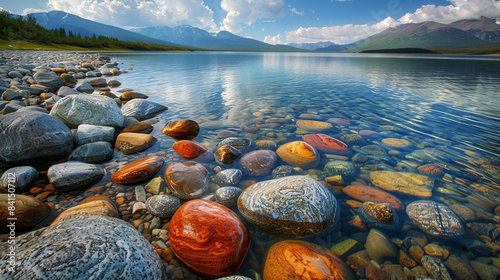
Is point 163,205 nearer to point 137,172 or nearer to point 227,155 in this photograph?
point 137,172

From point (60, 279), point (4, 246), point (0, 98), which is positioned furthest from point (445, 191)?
point (0, 98)

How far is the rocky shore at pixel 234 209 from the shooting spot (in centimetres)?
226

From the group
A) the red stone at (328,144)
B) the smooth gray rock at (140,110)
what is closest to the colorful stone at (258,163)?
the red stone at (328,144)

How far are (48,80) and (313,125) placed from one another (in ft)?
52.2

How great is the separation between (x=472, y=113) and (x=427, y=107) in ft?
5.48

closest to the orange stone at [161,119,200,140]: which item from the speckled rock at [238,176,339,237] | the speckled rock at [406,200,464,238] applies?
the speckled rock at [238,176,339,237]

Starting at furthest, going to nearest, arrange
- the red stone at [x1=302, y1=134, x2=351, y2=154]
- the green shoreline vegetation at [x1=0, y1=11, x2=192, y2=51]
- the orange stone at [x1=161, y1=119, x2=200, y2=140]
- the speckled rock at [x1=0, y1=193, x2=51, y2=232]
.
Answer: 1. the green shoreline vegetation at [x1=0, y1=11, x2=192, y2=51]
2. the orange stone at [x1=161, y1=119, x2=200, y2=140]
3. the red stone at [x1=302, y1=134, x2=351, y2=154]
4. the speckled rock at [x1=0, y1=193, x2=51, y2=232]

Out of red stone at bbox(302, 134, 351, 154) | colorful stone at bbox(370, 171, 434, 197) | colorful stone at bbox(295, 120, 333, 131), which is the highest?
colorful stone at bbox(295, 120, 333, 131)

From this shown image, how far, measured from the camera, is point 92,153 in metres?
4.99

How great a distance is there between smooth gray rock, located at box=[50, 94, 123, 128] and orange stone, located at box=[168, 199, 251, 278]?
5.53 meters

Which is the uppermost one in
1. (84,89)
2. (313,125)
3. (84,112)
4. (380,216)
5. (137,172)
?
(84,89)

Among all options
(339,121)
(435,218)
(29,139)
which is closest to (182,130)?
(29,139)

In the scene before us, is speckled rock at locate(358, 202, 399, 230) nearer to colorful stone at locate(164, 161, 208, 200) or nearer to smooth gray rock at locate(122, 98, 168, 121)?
colorful stone at locate(164, 161, 208, 200)

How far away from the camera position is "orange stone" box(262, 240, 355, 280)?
2.40 metres
